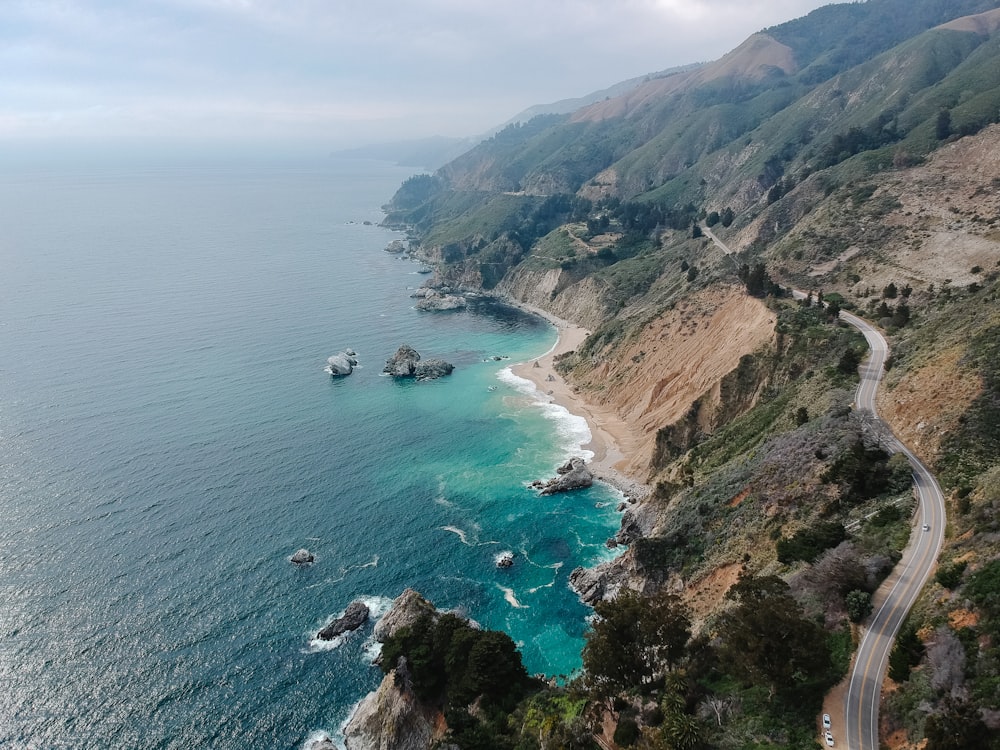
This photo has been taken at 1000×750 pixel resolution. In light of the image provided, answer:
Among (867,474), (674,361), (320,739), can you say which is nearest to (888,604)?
(867,474)

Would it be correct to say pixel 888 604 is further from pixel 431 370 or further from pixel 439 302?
pixel 439 302

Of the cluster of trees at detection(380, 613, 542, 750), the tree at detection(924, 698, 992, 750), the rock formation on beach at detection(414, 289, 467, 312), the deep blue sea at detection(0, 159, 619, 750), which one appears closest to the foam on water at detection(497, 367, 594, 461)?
the deep blue sea at detection(0, 159, 619, 750)

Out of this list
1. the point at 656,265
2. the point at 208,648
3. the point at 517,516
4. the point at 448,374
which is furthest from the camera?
the point at 656,265

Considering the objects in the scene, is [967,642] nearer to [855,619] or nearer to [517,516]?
[855,619]

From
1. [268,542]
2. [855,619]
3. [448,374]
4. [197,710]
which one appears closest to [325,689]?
[197,710]

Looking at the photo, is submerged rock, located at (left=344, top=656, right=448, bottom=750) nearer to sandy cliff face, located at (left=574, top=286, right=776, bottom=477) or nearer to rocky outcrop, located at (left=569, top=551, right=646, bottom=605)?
rocky outcrop, located at (left=569, top=551, right=646, bottom=605)
